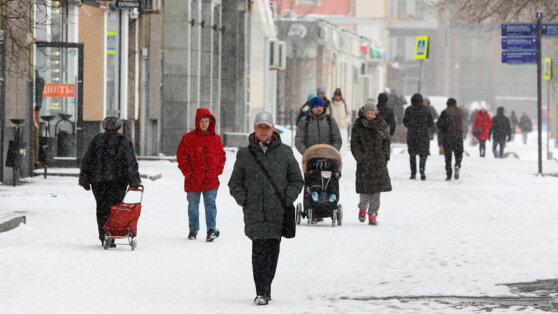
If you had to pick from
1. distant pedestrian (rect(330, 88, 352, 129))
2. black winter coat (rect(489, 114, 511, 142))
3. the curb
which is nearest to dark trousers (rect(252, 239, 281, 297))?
the curb

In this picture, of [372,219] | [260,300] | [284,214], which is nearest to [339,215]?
[372,219]

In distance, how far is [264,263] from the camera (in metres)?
9.24

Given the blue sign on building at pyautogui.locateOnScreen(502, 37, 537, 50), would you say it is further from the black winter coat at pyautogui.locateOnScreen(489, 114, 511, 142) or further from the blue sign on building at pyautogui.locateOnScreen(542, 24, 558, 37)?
the black winter coat at pyautogui.locateOnScreen(489, 114, 511, 142)

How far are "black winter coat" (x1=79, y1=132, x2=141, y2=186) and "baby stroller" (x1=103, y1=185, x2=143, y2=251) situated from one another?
20 centimetres

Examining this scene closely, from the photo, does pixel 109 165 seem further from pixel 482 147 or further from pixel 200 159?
pixel 482 147

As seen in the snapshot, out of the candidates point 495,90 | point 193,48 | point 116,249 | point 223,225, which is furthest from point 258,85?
point 495,90

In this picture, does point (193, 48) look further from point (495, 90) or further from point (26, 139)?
point (495, 90)

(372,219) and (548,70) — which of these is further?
(548,70)

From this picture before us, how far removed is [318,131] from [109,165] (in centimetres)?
383

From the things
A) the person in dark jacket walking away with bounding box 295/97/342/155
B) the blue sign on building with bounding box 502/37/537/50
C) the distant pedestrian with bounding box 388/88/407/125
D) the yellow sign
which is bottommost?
the person in dark jacket walking away with bounding box 295/97/342/155

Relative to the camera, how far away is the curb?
533 inches

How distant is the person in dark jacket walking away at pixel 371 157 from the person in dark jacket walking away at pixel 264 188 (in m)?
6.20

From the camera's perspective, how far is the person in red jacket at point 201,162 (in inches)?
532

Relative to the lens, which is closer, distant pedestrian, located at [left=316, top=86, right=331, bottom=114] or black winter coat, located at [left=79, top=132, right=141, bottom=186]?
black winter coat, located at [left=79, top=132, right=141, bottom=186]
